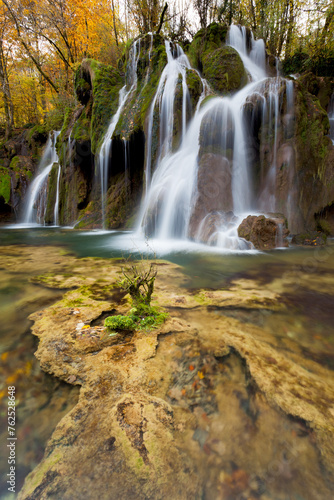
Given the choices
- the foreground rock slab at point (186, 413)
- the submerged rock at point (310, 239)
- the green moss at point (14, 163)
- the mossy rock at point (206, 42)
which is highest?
the mossy rock at point (206, 42)

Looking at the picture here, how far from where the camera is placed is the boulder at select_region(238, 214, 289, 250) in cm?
627

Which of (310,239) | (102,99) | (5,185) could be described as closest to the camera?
(310,239)

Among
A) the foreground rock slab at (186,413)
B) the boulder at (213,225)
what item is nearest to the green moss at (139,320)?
the foreground rock slab at (186,413)

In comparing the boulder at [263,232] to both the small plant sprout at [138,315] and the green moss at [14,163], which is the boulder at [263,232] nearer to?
the small plant sprout at [138,315]

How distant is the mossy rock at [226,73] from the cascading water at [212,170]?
1509 mm

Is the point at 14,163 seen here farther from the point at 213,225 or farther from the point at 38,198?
the point at 213,225

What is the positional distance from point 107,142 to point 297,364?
39.7ft

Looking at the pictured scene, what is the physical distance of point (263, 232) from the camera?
6.33m

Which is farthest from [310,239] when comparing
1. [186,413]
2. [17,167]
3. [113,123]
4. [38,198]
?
[17,167]

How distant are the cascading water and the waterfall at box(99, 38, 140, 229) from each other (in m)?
3.07

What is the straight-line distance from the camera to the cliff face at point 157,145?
807 cm

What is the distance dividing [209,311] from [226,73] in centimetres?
1229

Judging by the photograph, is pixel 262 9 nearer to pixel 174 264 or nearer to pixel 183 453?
pixel 174 264

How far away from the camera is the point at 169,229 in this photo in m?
8.16
